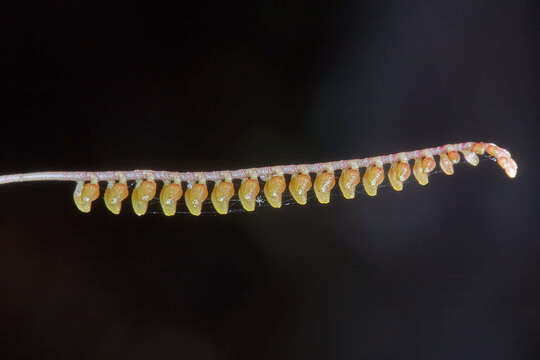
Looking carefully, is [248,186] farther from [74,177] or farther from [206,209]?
[74,177]

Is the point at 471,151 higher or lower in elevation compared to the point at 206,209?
higher

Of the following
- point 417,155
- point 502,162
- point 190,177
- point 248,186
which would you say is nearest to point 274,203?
point 248,186

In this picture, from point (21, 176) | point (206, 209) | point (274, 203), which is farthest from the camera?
point (206, 209)

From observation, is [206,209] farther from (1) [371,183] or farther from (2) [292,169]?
(1) [371,183]

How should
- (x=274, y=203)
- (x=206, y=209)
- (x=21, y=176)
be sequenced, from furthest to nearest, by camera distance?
(x=206, y=209) → (x=274, y=203) → (x=21, y=176)

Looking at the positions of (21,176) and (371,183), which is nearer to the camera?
(21,176)

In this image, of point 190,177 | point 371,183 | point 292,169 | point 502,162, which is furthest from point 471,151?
point 190,177
